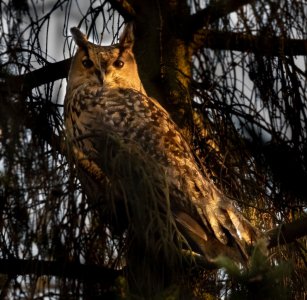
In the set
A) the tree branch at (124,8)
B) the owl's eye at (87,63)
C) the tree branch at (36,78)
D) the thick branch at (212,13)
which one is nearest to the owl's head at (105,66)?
the owl's eye at (87,63)

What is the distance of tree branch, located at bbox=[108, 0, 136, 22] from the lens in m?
3.32

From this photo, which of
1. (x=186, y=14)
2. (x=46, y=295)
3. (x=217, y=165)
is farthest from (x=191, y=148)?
(x=46, y=295)

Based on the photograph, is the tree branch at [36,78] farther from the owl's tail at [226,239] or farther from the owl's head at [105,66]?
the owl's tail at [226,239]

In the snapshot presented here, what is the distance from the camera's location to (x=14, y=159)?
2070mm

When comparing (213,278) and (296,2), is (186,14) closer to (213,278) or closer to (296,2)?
(296,2)

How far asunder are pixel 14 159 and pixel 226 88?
1.36 metres

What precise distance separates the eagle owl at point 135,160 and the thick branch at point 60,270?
6.5 inches

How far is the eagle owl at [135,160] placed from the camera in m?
2.25

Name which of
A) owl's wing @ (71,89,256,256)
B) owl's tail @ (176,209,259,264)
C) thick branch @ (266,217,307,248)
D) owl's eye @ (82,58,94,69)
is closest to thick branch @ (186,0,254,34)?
owl's wing @ (71,89,256,256)

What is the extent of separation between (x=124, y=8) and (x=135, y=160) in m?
1.22

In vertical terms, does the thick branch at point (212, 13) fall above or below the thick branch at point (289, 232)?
above

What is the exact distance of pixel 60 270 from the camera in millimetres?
2426

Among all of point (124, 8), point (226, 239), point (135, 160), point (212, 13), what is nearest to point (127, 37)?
point (124, 8)

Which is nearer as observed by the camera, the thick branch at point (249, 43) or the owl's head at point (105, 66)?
the thick branch at point (249, 43)
